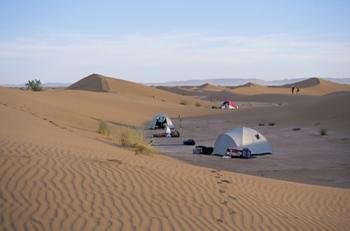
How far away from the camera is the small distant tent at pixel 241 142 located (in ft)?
71.8

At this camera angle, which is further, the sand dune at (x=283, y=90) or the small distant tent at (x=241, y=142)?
the sand dune at (x=283, y=90)

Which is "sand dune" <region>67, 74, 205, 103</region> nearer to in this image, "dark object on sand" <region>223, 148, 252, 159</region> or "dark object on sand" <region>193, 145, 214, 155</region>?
"dark object on sand" <region>193, 145, 214, 155</region>

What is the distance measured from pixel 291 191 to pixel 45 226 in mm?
6967

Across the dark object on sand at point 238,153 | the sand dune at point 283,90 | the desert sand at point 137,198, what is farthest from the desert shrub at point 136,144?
the sand dune at point 283,90

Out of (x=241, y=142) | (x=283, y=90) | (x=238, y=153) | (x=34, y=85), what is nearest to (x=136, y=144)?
(x=238, y=153)

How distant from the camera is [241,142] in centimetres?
2192

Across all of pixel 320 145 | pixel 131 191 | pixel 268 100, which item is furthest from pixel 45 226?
pixel 268 100

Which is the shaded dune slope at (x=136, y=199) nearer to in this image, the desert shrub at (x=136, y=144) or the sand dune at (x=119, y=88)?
the desert shrub at (x=136, y=144)

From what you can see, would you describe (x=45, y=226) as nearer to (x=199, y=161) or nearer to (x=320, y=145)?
(x=199, y=161)

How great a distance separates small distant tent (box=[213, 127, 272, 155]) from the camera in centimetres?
2189

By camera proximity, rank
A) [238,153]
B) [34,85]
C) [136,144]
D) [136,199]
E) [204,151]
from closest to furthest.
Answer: [136,199], [136,144], [238,153], [204,151], [34,85]

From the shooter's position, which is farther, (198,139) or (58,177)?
(198,139)

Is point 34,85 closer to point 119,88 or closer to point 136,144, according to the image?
point 119,88

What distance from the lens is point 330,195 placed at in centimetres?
1237
